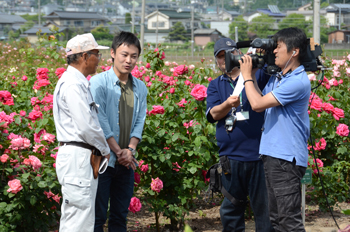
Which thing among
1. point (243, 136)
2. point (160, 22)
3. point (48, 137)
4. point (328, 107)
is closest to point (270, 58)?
point (243, 136)

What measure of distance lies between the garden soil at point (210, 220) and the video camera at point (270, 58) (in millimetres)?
1771

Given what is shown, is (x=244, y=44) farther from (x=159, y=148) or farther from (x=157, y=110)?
(x=159, y=148)

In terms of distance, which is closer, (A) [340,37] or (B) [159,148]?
(B) [159,148]

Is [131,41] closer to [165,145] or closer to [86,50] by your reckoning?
[86,50]

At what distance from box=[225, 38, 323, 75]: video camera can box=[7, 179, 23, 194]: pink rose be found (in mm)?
1566

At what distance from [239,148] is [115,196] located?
895 millimetres

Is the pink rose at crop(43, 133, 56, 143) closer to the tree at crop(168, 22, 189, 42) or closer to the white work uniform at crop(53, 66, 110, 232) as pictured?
the white work uniform at crop(53, 66, 110, 232)

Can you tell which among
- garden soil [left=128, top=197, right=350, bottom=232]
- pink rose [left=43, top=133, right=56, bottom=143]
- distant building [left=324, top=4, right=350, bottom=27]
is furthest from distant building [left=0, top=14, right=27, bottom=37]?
pink rose [left=43, top=133, right=56, bottom=143]

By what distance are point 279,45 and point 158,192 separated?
1648 mm

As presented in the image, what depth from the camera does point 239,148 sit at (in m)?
2.68

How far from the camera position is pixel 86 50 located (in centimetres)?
241

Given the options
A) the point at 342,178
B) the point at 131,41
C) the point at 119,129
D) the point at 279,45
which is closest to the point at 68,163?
the point at 119,129

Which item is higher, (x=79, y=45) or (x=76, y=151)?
(x=79, y=45)

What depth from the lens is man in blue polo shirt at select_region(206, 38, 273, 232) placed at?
2.67 meters
